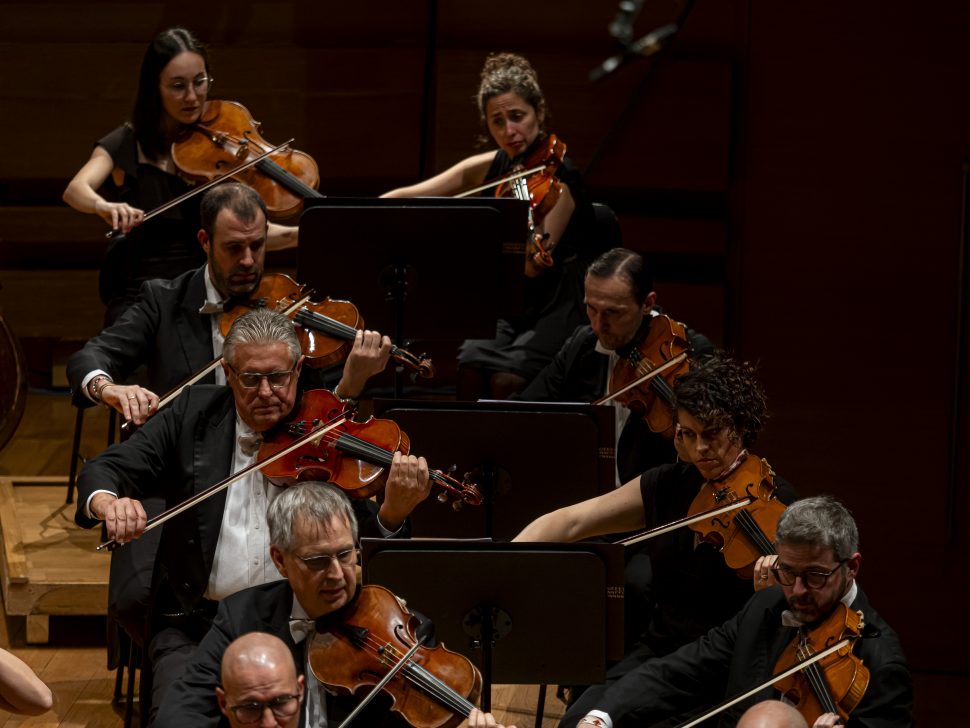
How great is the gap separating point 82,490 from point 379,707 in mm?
759

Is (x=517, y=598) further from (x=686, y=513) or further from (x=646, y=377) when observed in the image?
(x=646, y=377)

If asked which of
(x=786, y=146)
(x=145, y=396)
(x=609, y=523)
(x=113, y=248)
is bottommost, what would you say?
(x=609, y=523)

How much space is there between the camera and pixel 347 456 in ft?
8.92

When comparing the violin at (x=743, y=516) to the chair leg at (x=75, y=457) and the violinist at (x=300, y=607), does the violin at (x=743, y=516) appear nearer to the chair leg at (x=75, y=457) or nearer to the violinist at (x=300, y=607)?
the violinist at (x=300, y=607)

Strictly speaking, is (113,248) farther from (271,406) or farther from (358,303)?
(271,406)

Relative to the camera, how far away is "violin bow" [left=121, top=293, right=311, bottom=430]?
2.95 m

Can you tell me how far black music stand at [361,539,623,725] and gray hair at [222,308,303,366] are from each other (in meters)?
0.51

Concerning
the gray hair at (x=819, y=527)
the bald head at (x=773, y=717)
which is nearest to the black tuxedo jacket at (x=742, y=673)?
the gray hair at (x=819, y=527)

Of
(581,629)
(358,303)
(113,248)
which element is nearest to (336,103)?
(113,248)

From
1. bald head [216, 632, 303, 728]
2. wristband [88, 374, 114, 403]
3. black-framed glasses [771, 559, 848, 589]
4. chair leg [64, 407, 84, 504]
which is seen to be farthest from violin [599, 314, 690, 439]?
chair leg [64, 407, 84, 504]

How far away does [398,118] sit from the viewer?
441 centimetres

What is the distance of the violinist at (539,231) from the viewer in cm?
361

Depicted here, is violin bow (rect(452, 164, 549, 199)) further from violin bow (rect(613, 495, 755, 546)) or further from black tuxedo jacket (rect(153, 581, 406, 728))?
black tuxedo jacket (rect(153, 581, 406, 728))

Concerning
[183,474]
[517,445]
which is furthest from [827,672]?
[183,474]
